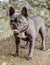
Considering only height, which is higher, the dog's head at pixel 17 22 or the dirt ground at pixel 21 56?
the dog's head at pixel 17 22

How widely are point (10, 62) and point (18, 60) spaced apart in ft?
0.51

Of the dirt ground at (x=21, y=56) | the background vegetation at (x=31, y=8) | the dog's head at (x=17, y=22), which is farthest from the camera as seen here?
the background vegetation at (x=31, y=8)

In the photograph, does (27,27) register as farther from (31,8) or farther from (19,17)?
(31,8)

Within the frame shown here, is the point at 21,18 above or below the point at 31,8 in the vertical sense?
above

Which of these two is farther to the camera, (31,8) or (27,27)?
(31,8)

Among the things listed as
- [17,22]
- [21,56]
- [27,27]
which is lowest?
[21,56]

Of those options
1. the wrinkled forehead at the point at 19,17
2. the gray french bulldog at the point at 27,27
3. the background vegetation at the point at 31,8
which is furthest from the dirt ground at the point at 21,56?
the background vegetation at the point at 31,8

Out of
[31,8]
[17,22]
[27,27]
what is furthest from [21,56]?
[31,8]

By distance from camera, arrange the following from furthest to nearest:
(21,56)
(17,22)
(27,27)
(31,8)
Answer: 1. (31,8)
2. (21,56)
3. (27,27)
4. (17,22)

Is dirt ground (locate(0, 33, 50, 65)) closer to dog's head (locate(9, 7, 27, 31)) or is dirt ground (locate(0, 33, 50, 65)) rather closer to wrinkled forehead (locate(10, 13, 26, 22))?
dog's head (locate(9, 7, 27, 31))

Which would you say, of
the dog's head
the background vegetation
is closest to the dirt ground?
the dog's head

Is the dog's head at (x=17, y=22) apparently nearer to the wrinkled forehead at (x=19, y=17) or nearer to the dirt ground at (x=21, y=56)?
the wrinkled forehead at (x=19, y=17)

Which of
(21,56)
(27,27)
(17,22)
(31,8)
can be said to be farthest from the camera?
(31,8)

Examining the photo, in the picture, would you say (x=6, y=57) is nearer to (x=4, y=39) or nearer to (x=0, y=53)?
(x=0, y=53)
